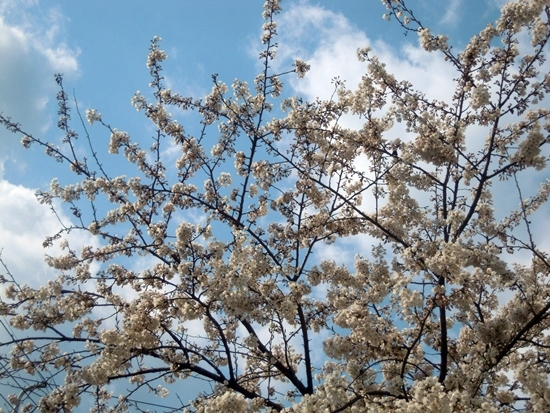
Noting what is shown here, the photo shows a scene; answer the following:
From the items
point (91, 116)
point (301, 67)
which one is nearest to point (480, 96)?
point (301, 67)

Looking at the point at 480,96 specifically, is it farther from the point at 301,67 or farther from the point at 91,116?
the point at 91,116

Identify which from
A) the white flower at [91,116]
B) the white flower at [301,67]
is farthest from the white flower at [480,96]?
the white flower at [91,116]

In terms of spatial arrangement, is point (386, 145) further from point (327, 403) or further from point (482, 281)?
point (327, 403)

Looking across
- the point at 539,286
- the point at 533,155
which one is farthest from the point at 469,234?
the point at 533,155

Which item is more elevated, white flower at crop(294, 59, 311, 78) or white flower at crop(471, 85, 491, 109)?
white flower at crop(294, 59, 311, 78)

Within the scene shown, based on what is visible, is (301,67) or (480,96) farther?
(301,67)

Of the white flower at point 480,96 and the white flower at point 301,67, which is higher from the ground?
the white flower at point 301,67

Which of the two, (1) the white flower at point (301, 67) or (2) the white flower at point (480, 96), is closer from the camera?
(2) the white flower at point (480, 96)

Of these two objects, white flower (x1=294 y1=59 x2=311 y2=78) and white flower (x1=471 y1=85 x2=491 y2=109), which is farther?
white flower (x1=294 y1=59 x2=311 y2=78)

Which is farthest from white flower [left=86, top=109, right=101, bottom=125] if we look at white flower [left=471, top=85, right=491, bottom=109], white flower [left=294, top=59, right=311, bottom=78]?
white flower [left=471, top=85, right=491, bottom=109]

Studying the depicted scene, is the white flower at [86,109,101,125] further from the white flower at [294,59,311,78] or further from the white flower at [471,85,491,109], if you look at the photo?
the white flower at [471,85,491,109]

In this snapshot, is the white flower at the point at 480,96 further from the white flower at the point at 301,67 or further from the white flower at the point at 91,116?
the white flower at the point at 91,116

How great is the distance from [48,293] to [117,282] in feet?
3.81

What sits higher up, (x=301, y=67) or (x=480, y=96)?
(x=301, y=67)
